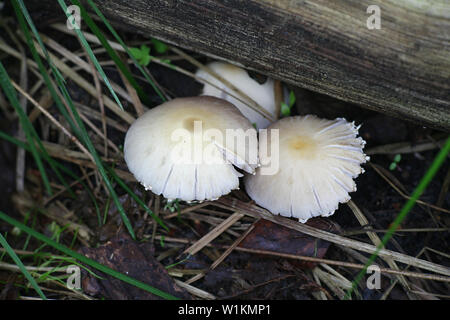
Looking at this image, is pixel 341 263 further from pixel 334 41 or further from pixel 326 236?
pixel 334 41

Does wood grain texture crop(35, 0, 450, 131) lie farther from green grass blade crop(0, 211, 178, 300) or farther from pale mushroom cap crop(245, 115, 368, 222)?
green grass blade crop(0, 211, 178, 300)

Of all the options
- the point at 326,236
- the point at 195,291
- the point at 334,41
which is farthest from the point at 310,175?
the point at 195,291

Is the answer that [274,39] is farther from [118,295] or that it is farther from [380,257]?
[118,295]

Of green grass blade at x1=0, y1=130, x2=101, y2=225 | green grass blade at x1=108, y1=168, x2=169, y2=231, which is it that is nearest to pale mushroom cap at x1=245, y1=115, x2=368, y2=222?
green grass blade at x1=108, y1=168, x2=169, y2=231

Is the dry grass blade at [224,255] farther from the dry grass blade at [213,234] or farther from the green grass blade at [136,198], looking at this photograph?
the green grass blade at [136,198]

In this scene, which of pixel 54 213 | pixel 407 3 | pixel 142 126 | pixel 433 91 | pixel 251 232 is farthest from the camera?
pixel 54 213

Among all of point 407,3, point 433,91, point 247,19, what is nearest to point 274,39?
point 247,19
